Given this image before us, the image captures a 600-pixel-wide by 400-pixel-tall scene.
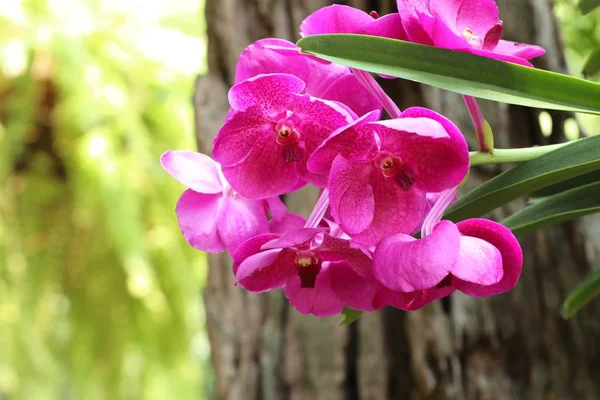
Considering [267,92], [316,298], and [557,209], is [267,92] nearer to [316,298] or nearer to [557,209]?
[316,298]

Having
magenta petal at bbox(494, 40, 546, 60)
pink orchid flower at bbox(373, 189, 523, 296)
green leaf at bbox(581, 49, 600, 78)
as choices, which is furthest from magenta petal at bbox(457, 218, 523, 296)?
green leaf at bbox(581, 49, 600, 78)

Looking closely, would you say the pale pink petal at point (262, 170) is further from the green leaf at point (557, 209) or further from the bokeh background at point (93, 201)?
the bokeh background at point (93, 201)

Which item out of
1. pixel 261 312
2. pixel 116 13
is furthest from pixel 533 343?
pixel 116 13

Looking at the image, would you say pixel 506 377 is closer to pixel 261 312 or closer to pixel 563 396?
pixel 563 396

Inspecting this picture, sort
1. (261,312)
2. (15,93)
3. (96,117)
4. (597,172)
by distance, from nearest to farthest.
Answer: (597,172)
(261,312)
(96,117)
(15,93)

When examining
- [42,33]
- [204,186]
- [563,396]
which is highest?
[42,33]

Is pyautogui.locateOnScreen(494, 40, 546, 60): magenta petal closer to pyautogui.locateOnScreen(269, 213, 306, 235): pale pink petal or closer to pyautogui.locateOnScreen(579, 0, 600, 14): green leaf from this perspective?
pyautogui.locateOnScreen(269, 213, 306, 235): pale pink petal

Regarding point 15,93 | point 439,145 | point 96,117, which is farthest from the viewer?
point 15,93
